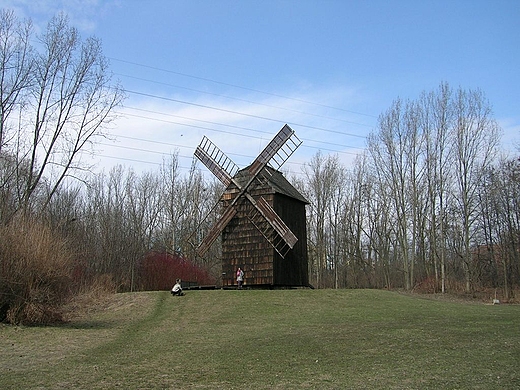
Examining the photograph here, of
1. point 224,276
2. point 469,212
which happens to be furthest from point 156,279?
point 469,212

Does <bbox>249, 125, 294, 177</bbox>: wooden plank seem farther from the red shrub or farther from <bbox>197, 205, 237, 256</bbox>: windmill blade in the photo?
the red shrub

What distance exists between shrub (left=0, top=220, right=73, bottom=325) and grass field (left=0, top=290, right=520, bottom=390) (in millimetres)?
1005

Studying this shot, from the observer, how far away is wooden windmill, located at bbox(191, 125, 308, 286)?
94.9ft

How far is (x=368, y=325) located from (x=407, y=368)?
6.66 meters

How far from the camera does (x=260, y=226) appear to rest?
29.4 m

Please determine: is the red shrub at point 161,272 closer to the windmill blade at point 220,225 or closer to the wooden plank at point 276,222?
the windmill blade at point 220,225

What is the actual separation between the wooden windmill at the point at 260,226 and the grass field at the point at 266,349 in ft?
19.1

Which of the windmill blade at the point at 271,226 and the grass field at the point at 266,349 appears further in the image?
the windmill blade at the point at 271,226

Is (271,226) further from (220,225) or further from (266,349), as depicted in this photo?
(266,349)

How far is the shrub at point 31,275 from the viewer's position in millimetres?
17703

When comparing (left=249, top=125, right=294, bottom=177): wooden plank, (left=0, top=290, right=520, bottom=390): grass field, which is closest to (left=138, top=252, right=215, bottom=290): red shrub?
(left=249, top=125, right=294, bottom=177): wooden plank

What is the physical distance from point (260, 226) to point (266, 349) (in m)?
16.1

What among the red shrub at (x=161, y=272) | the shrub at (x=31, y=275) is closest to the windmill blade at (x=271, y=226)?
the red shrub at (x=161, y=272)

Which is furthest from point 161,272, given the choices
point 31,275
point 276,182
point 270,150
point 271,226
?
point 31,275
